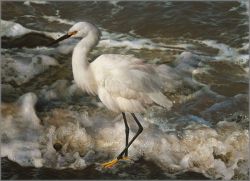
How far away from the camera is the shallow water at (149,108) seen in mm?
4824

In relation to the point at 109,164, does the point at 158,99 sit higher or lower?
higher

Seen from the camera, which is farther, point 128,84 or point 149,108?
point 149,108

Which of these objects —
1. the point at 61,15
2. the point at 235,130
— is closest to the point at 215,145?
the point at 235,130

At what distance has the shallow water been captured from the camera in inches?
190

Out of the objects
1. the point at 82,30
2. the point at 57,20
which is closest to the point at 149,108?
the point at 82,30

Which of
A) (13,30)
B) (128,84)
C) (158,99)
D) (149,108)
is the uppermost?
(128,84)

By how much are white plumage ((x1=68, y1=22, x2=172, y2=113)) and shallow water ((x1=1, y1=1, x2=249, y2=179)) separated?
1.11 feet

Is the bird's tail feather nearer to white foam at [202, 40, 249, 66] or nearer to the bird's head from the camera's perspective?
the bird's head

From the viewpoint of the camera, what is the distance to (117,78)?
4492mm

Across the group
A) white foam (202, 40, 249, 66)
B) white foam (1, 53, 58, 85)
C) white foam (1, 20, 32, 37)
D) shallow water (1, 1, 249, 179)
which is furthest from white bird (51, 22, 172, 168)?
white foam (1, 20, 32, 37)

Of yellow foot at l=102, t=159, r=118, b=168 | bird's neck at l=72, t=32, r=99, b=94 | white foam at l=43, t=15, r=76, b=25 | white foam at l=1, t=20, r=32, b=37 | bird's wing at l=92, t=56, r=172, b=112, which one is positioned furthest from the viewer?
white foam at l=43, t=15, r=76, b=25

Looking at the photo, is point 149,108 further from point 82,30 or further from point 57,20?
point 57,20

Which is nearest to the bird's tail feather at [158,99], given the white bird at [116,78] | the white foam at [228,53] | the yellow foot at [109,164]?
the white bird at [116,78]

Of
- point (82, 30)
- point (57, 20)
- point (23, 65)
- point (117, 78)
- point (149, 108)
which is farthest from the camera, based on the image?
point (57, 20)
